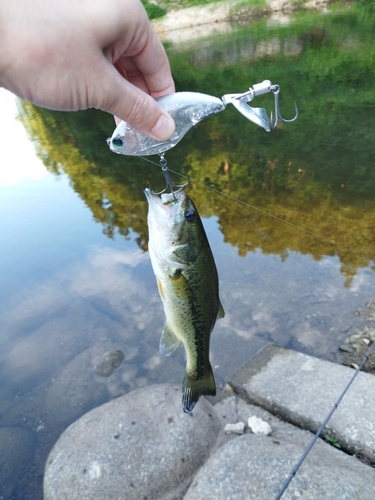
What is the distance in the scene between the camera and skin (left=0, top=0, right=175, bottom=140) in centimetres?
145

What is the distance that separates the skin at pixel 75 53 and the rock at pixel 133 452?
8.75 ft

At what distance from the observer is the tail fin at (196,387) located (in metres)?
2.56

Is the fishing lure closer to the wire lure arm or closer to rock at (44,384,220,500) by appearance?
the wire lure arm

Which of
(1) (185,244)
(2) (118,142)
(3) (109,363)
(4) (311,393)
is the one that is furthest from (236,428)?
(2) (118,142)

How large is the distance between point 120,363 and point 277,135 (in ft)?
25.1

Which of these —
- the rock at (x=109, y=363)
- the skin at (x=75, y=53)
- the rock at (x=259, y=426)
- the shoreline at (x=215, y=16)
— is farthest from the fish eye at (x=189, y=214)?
the shoreline at (x=215, y=16)

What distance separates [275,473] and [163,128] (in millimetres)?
2463

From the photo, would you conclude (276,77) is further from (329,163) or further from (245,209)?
(245,209)

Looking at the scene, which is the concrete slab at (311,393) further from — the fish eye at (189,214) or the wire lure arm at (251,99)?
the wire lure arm at (251,99)

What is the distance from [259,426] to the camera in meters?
3.60

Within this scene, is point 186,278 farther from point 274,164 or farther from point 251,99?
point 274,164

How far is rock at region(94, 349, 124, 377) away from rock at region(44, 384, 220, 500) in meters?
0.99

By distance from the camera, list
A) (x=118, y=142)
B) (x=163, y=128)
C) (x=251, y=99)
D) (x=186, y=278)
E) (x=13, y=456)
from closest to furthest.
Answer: (x=163, y=128) < (x=118, y=142) < (x=251, y=99) < (x=186, y=278) < (x=13, y=456)

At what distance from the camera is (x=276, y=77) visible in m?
15.9
